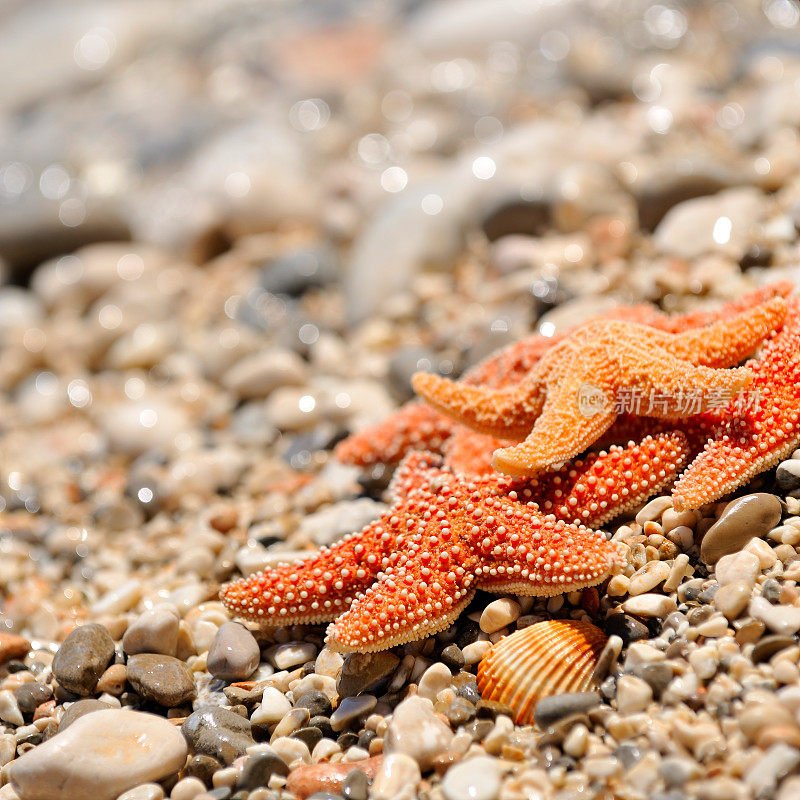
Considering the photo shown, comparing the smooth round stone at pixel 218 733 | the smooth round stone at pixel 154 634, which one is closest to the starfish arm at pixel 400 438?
the smooth round stone at pixel 154 634

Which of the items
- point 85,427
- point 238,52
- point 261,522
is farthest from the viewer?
point 238,52

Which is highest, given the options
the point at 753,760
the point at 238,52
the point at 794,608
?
the point at 238,52

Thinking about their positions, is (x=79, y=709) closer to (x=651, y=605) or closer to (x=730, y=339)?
(x=651, y=605)

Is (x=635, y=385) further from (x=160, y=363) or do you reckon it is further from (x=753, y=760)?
(x=160, y=363)

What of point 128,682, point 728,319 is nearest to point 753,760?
point 728,319

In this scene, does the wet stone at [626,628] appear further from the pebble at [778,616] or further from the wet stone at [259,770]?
the wet stone at [259,770]

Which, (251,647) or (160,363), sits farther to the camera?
(160,363)
